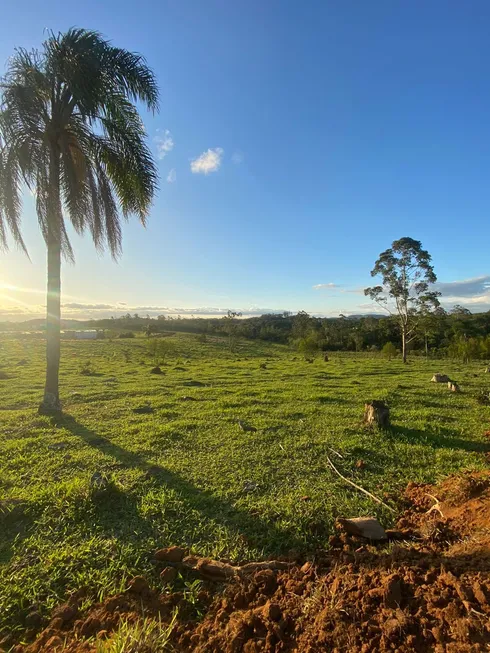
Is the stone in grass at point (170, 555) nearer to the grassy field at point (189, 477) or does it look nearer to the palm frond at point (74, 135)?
the grassy field at point (189, 477)

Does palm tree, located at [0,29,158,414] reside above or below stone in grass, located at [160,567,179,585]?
above

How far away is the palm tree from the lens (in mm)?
7344

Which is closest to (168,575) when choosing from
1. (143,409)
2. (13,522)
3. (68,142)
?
(13,522)

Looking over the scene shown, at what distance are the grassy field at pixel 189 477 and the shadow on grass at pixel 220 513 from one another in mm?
16

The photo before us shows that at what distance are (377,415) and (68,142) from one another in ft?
31.2

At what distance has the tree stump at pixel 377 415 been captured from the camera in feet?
20.9

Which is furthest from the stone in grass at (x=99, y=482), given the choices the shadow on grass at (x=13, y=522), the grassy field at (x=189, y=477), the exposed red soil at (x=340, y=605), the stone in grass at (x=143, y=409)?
the stone in grass at (x=143, y=409)

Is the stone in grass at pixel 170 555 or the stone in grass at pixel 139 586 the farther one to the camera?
the stone in grass at pixel 170 555

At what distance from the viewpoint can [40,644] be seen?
6.79 feet

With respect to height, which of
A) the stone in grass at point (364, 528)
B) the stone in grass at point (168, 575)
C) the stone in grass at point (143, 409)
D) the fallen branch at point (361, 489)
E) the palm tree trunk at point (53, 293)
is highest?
the palm tree trunk at point (53, 293)

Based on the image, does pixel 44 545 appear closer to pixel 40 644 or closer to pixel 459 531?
pixel 40 644

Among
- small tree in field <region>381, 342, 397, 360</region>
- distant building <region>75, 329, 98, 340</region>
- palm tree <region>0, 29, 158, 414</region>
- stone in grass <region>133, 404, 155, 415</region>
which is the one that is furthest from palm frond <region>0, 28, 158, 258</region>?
distant building <region>75, 329, 98, 340</region>

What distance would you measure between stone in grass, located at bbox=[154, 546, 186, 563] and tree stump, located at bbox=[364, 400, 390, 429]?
4.68 meters

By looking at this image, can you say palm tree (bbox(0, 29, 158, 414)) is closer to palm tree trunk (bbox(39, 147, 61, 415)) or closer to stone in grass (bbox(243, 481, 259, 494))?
palm tree trunk (bbox(39, 147, 61, 415))
